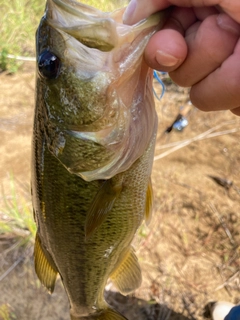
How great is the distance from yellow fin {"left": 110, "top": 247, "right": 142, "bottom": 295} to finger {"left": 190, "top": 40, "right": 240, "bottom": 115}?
74 centimetres

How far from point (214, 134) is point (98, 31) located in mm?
2516

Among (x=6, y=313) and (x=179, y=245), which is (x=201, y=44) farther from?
(x=6, y=313)

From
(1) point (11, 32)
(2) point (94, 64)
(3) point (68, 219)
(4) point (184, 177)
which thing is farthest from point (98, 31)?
(1) point (11, 32)

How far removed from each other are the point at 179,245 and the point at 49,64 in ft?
5.93

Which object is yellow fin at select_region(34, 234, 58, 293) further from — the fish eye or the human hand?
the human hand

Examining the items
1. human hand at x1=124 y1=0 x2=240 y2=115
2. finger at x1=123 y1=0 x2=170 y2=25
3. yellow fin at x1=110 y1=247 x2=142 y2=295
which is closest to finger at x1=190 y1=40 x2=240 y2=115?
human hand at x1=124 y1=0 x2=240 y2=115

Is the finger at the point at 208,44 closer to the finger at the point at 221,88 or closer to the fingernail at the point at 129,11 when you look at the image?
the finger at the point at 221,88

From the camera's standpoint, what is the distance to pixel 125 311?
2291 millimetres

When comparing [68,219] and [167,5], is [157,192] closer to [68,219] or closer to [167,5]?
[68,219]

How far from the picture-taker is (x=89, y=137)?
1058 millimetres

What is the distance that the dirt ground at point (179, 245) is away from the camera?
2.30 meters

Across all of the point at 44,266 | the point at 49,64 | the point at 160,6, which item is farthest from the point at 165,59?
the point at 44,266

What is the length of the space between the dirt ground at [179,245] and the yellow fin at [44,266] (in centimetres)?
104

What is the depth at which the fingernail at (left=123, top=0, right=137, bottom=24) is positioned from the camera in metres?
0.92
